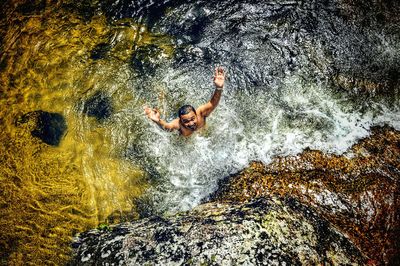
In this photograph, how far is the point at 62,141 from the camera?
5516 mm

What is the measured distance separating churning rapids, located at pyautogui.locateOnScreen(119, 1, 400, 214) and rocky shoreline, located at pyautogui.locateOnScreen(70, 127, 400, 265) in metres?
0.42

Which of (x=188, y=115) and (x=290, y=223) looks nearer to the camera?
(x=290, y=223)

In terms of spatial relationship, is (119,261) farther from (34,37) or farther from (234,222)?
(34,37)

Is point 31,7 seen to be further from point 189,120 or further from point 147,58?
point 189,120

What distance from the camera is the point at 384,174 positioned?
4082mm

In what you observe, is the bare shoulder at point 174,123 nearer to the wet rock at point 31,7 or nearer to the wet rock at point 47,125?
the wet rock at point 47,125

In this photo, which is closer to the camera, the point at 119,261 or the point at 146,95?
the point at 119,261

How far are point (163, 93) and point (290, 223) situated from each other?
4.03 meters

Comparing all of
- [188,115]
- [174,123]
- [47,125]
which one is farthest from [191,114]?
[47,125]

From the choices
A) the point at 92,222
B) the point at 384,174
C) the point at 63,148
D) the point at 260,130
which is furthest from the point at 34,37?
the point at 384,174

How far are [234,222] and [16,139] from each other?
4837 millimetres

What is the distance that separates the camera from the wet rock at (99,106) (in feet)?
19.3

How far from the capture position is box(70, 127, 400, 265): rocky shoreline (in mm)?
3090

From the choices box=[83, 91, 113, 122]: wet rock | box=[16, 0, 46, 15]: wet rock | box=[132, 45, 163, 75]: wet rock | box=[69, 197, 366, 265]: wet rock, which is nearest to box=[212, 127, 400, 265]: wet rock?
box=[69, 197, 366, 265]: wet rock
